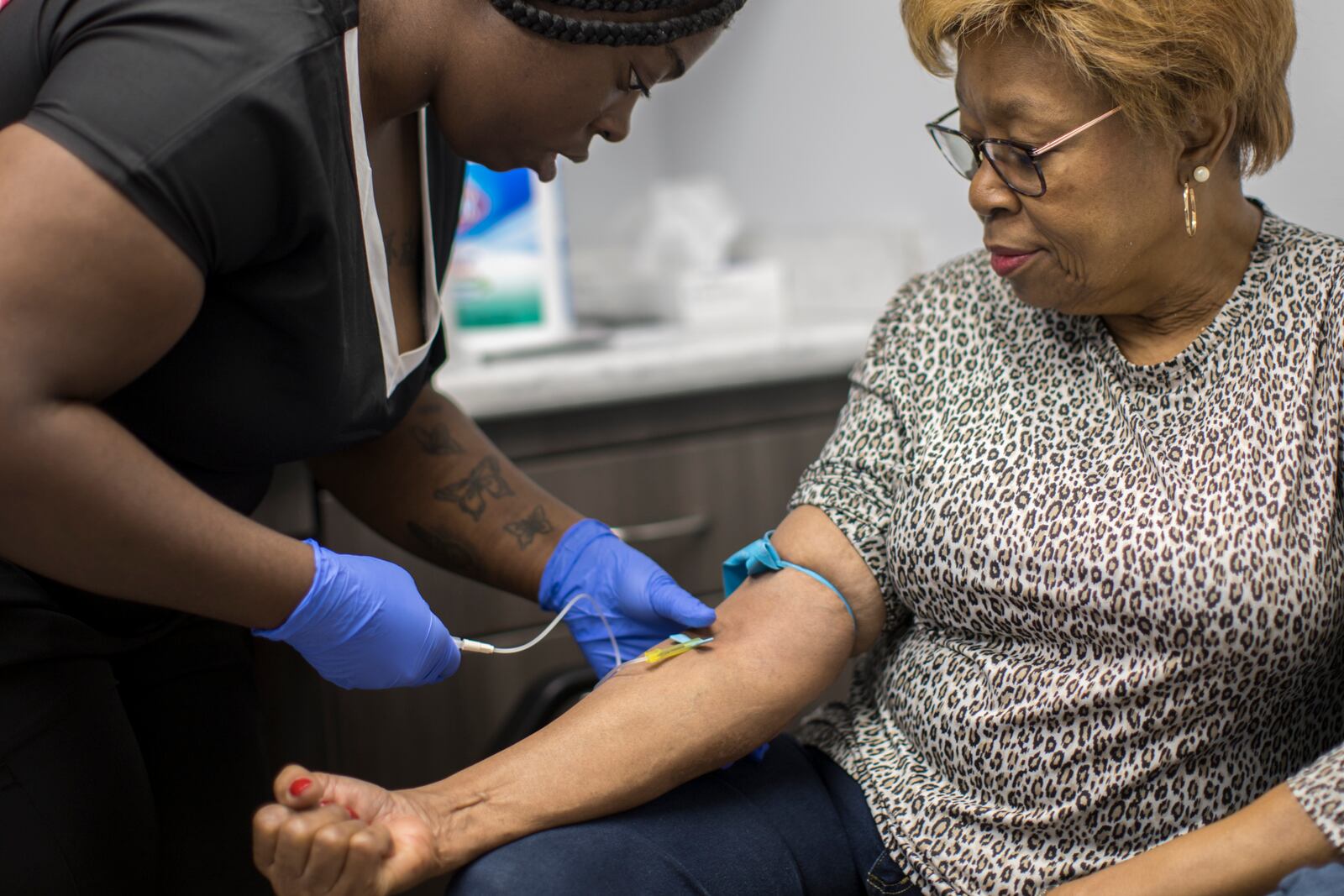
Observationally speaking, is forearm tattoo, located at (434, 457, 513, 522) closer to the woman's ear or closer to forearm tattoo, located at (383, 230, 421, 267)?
forearm tattoo, located at (383, 230, 421, 267)

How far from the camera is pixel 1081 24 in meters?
1.02

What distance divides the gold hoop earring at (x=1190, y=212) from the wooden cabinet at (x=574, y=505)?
835 millimetres

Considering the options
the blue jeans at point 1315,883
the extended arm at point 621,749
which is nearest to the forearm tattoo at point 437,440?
the extended arm at point 621,749

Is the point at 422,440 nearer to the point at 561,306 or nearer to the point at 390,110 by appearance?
A: the point at 390,110

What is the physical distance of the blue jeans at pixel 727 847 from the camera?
1.01 metres

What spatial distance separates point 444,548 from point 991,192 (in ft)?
2.33

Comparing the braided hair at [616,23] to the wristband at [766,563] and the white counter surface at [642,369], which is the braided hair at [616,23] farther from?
the white counter surface at [642,369]

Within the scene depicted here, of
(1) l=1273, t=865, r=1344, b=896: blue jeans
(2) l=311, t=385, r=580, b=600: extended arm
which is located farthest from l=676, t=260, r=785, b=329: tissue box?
(1) l=1273, t=865, r=1344, b=896: blue jeans

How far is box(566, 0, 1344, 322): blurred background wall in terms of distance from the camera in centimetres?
214

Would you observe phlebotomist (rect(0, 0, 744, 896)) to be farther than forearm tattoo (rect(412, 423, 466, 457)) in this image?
No

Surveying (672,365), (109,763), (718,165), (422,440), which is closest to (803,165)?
(718,165)

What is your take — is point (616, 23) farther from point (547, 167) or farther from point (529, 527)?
point (529, 527)

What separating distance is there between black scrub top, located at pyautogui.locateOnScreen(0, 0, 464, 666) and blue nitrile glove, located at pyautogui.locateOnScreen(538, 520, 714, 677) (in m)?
0.28

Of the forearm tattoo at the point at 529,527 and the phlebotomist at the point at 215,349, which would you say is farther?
the forearm tattoo at the point at 529,527
